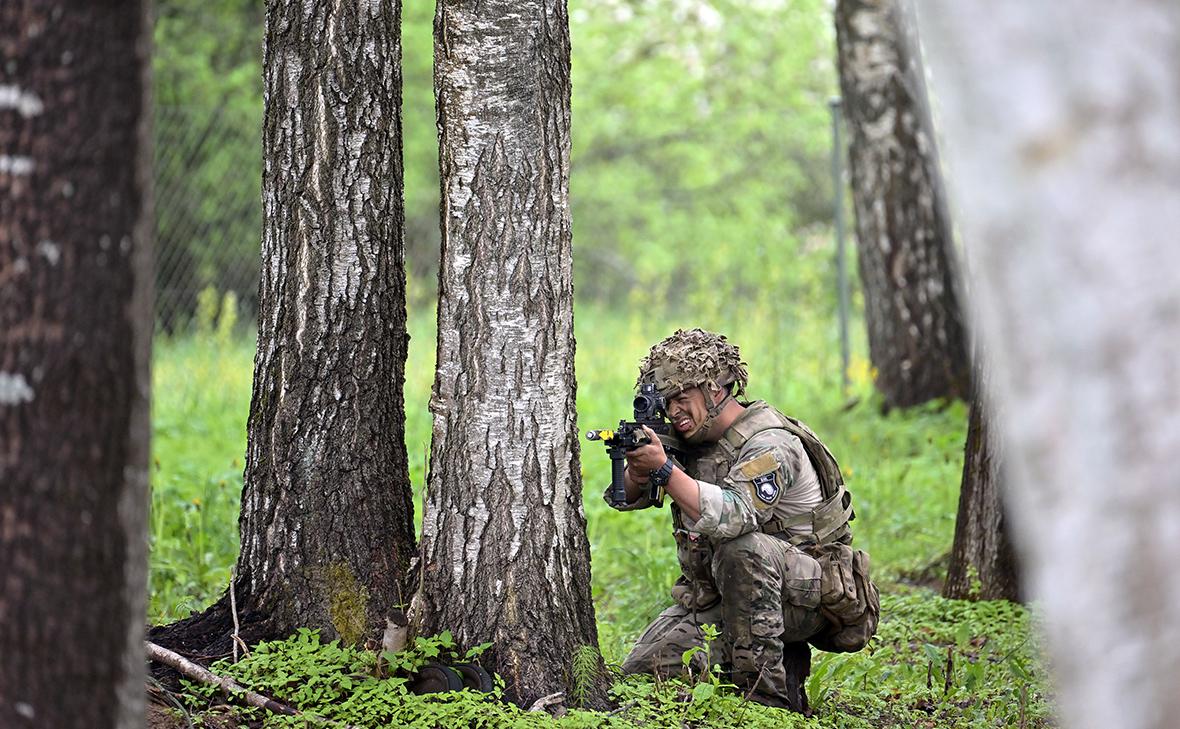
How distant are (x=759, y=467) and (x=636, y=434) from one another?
1.48 feet

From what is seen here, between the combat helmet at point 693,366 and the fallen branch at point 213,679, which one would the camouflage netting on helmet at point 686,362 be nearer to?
the combat helmet at point 693,366

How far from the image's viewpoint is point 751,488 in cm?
442

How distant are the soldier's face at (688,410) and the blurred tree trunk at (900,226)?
560 cm

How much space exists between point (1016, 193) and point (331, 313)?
2639 mm

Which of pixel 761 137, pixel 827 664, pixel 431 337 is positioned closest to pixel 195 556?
pixel 827 664

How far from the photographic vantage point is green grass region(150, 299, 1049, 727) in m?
4.68

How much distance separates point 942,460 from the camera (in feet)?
28.2

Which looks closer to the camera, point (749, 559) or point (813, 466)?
point (749, 559)

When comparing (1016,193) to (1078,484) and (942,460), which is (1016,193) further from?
(942,460)

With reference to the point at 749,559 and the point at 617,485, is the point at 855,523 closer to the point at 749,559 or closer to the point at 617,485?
the point at 749,559

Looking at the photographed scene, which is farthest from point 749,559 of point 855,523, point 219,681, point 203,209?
point 203,209

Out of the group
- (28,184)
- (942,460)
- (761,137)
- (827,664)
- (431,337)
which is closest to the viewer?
(28,184)

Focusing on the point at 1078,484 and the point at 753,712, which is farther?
the point at 753,712

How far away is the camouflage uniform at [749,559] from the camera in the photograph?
4422 millimetres
